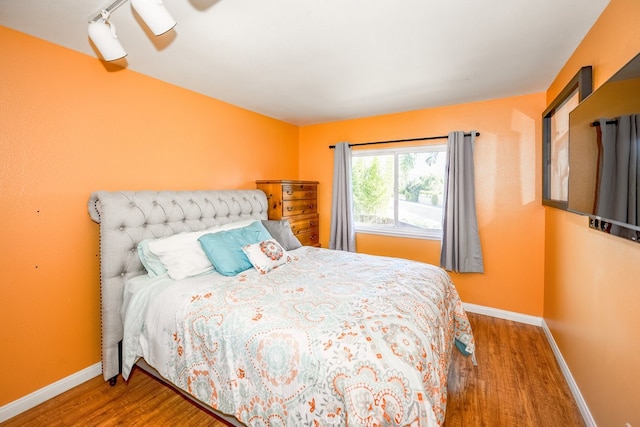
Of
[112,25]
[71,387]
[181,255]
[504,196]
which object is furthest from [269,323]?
[504,196]

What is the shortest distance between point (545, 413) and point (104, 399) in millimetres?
2911

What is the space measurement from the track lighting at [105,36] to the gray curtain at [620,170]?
249cm

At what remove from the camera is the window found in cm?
346

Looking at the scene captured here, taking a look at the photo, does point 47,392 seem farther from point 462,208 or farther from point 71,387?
point 462,208

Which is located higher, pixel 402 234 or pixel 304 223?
pixel 304 223

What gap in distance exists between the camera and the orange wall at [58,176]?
1.75 metres

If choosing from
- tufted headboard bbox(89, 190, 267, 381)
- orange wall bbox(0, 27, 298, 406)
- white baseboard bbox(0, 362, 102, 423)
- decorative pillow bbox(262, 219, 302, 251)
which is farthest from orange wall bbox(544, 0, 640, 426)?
white baseboard bbox(0, 362, 102, 423)

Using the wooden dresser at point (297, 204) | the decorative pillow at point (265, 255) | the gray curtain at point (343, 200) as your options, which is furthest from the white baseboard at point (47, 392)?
the gray curtain at point (343, 200)

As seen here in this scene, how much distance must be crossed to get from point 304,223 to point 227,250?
1.75 meters

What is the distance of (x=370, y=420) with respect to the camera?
1032mm

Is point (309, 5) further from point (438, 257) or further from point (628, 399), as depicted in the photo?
point (438, 257)

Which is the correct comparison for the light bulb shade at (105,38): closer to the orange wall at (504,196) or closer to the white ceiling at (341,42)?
the white ceiling at (341,42)

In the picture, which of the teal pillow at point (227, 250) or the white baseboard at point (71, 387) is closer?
the white baseboard at point (71, 387)

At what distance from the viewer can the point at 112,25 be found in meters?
1.63
